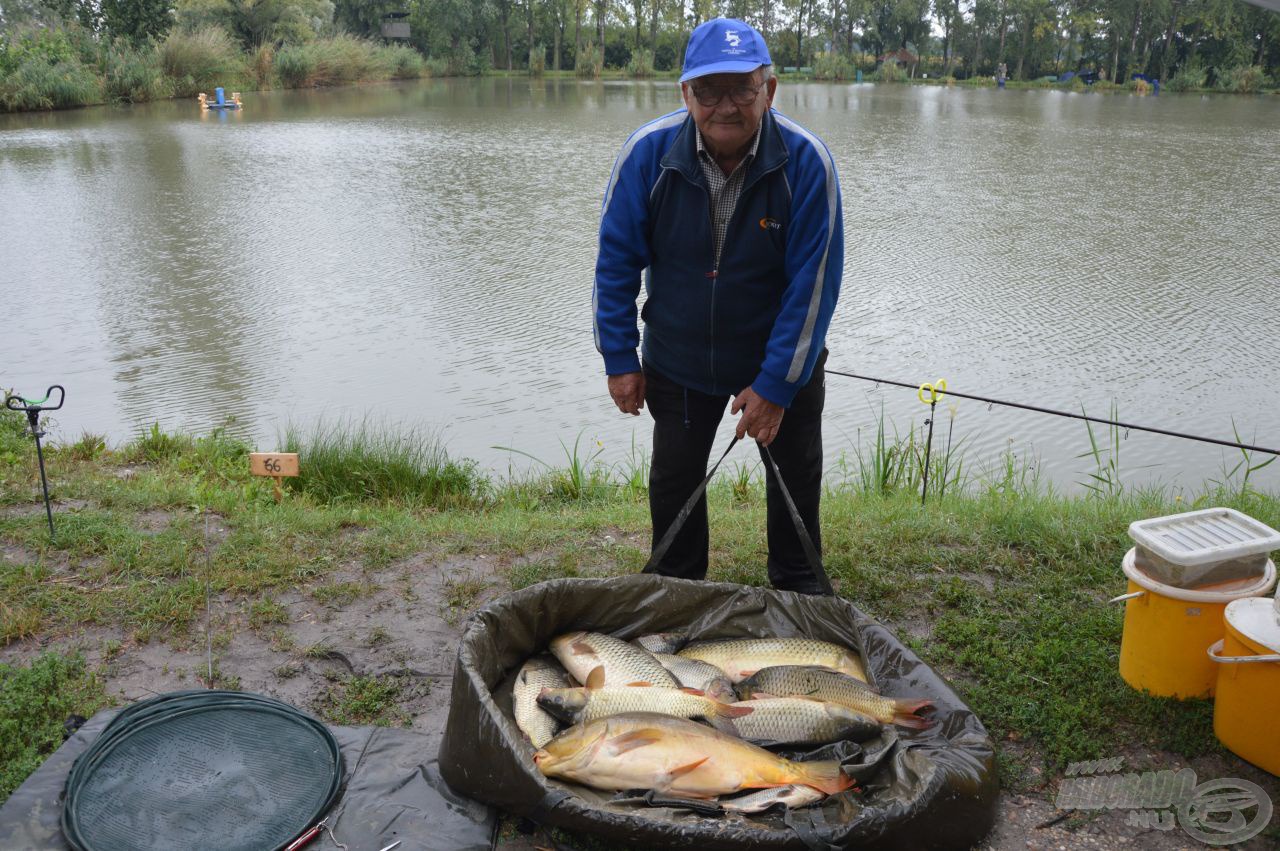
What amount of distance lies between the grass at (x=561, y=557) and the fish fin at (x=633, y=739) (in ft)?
2.31

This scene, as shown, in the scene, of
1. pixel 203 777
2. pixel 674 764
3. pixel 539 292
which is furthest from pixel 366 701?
pixel 539 292

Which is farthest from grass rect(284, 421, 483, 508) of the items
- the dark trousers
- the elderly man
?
the elderly man

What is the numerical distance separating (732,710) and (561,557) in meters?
1.24

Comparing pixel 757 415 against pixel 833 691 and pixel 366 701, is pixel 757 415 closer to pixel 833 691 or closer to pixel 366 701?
pixel 833 691

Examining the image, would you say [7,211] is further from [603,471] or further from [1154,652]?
[1154,652]

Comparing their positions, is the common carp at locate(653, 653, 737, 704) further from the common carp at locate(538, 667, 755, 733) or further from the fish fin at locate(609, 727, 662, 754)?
the fish fin at locate(609, 727, 662, 754)

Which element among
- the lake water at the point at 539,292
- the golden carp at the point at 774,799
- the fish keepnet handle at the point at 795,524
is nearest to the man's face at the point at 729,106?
the fish keepnet handle at the point at 795,524

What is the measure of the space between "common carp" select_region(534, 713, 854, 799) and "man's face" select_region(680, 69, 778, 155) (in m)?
1.46

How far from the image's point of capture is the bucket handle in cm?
227

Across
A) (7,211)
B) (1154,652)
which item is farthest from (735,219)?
(7,211)

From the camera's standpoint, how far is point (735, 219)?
2.74 metres

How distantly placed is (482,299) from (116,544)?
5.51 metres

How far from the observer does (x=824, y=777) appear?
2.28 metres

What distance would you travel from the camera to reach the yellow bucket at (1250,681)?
231cm
